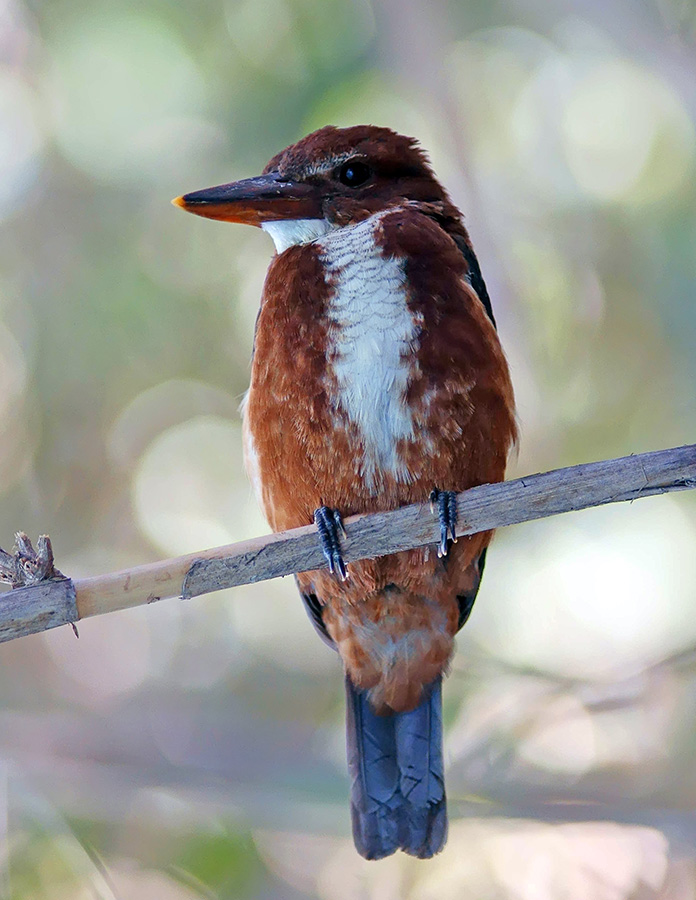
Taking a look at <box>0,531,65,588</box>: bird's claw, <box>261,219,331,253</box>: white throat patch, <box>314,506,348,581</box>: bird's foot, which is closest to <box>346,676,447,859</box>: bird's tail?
<box>314,506,348,581</box>: bird's foot

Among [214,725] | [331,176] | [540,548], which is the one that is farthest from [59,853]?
[331,176]

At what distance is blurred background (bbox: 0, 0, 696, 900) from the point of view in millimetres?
3494

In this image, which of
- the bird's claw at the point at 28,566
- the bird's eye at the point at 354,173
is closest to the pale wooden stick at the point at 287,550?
the bird's claw at the point at 28,566

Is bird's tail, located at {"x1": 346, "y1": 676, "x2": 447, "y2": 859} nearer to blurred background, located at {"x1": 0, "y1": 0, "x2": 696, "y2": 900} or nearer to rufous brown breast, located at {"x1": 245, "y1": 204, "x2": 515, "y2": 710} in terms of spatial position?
rufous brown breast, located at {"x1": 245, "y1": 204, "x2": 515, "y2": 710}

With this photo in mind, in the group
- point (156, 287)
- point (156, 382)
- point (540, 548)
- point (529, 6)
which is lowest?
point (540, 548)

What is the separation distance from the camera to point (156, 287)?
4051 mm

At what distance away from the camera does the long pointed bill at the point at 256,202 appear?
251 centimetres

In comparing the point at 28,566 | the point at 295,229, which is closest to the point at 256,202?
the point at 295,229

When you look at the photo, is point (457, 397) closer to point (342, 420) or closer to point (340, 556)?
point (342, 420)

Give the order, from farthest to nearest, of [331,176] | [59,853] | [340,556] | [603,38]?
[603,38] < [59,853] < [331,176] < [340,556]

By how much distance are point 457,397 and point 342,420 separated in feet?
0.88

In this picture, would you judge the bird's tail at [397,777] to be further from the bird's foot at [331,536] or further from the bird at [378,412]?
the bird's foot at [331,536]

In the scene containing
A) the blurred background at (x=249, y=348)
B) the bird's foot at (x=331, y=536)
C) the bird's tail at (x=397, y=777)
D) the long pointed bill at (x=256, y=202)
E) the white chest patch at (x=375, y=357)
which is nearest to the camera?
the bird's foot at (x=331, y=536)

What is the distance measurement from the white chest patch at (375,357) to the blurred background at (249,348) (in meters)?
1.28
